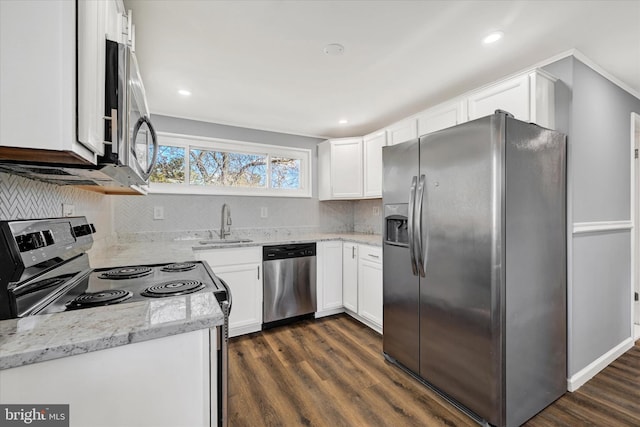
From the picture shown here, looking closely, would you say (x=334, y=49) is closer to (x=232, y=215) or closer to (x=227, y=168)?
(x=227, y=168)

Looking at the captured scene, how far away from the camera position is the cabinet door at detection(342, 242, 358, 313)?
123 inches

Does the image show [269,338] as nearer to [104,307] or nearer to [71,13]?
[104,307]

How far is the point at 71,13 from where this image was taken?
667 mm

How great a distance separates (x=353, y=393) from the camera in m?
1.91

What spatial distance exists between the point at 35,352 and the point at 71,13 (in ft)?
2.52

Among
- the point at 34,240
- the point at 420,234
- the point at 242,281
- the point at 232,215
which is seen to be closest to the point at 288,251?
the point at 242,281

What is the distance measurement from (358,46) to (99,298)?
1.90m

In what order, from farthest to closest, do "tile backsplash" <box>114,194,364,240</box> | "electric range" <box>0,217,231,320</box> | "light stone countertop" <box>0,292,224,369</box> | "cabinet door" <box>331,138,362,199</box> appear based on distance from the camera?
"cabinet door" <box>331,138,362,199</box> → "tile backsplash" <box>114,194,364,240</box> → "electric range" <box>0,217,231,320</box> → "light stone countertop" <box>0,292,224,369</box>

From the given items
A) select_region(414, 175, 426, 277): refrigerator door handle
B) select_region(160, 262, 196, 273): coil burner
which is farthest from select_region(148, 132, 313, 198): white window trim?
select_region(414, 175, 426, 277): refrigerator door handle

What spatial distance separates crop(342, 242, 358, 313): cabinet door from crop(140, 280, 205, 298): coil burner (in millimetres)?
2130

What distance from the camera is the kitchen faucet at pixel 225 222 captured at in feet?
10.4

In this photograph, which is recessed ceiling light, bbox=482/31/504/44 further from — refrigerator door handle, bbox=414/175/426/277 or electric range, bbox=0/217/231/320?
electric range, bbox=0/217/231/320

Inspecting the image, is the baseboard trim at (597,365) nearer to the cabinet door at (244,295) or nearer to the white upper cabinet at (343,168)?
the white upper cabinet at (343,168)

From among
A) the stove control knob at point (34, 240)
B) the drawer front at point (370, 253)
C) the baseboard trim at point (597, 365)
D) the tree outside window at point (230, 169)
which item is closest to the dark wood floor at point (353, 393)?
the baseboard trim at point (597, 365)
